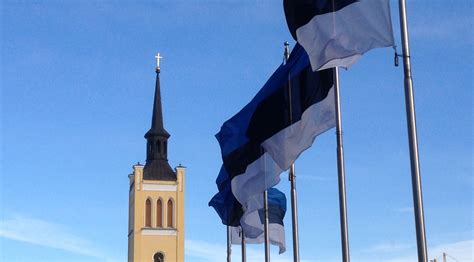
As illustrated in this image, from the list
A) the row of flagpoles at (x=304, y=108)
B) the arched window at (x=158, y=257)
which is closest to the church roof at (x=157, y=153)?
the arched window at (x=158, y=257)

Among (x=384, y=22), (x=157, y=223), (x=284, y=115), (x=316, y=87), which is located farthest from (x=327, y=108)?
(x=157, y=223)

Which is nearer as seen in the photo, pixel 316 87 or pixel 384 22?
pixel 384 22

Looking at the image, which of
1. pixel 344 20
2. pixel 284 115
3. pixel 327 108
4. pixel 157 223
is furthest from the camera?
pixel 157 223

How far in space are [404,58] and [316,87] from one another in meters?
4.75

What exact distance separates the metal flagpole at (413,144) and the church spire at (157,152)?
69591 mm

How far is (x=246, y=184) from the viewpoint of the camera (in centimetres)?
2625

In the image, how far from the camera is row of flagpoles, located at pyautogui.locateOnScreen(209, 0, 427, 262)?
53.0 ft

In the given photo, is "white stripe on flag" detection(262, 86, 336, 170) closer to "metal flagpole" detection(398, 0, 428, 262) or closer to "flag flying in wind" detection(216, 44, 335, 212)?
"flag flying in wind" detection(216, 44, 335, 212)

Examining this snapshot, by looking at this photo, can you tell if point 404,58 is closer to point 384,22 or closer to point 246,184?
point 384,22

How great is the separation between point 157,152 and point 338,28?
70.1 metres

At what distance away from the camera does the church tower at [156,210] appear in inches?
3211

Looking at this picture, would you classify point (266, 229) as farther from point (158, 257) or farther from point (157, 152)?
point (157, 152)

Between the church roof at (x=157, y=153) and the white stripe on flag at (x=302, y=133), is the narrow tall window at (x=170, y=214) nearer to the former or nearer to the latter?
the church roof at (x=157, y=153)

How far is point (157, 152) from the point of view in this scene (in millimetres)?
86438
